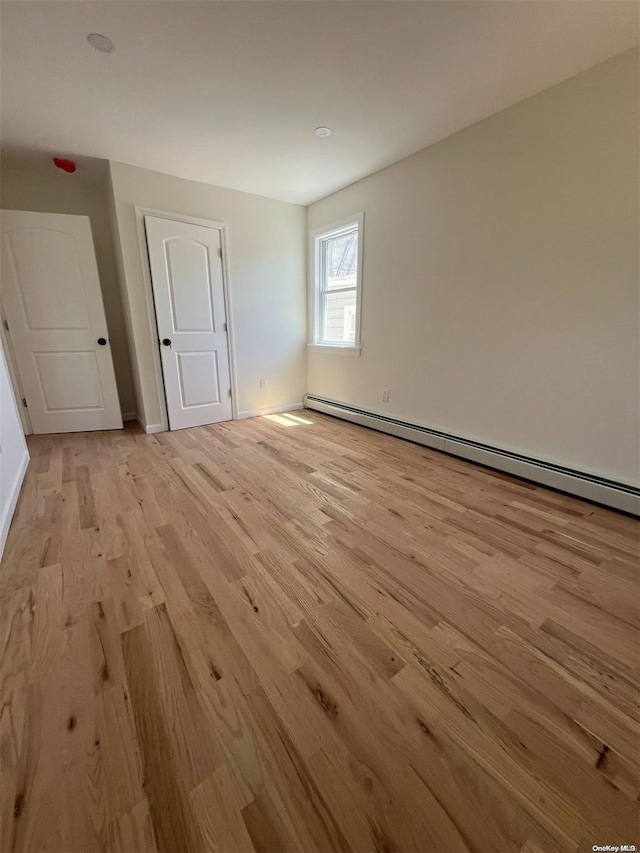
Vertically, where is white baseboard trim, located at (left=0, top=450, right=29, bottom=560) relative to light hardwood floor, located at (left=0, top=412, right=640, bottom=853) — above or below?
above

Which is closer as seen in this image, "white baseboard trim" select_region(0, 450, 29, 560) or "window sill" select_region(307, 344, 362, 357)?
"white baseboard trim" select_region(0, 450, 29, 560)

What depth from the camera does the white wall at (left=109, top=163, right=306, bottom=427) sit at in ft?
10.0

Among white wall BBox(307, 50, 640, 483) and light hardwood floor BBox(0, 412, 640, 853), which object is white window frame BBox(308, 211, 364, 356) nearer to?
white wall BBox(307, 50, 640, 483)

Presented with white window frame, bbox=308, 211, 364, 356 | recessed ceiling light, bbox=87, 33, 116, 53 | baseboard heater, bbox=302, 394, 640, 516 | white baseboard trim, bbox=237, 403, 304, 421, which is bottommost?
white baseboard trim, bbox=237, 403, 304, 421

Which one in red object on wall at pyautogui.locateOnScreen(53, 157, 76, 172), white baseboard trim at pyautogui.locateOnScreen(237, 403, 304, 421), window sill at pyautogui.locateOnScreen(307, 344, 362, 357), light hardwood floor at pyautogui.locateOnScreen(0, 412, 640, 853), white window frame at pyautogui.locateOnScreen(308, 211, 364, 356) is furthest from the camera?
white baseboard trim at pyautogui.locateOnScreen(237, 403, 304, 421)

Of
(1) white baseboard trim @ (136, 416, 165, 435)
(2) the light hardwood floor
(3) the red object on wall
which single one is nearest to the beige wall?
(3) the red object on wall

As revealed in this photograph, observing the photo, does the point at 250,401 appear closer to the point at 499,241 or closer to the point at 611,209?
the point at 499,241

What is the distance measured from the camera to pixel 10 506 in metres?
1.94

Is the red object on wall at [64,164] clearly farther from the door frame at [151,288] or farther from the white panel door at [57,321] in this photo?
the door frame at [151,288]

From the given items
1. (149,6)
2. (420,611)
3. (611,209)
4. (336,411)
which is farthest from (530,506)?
(149,6)

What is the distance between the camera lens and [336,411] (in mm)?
4055

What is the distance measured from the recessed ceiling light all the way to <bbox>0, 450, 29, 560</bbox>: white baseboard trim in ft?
8.24

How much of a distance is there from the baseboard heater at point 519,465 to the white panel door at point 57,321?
2894 millimetres

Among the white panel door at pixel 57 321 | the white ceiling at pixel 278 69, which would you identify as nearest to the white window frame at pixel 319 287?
the white ceiling at pixel 278 69
